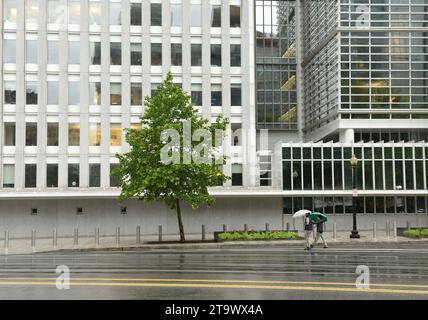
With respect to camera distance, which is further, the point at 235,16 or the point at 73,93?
the point at 235,16

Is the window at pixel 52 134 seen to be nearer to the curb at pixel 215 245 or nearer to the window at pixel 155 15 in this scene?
the window at pixel 155 15

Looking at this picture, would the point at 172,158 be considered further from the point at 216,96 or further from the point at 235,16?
the point at 235,16

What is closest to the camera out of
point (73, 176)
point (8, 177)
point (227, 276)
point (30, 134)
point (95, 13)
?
point (227, 276)

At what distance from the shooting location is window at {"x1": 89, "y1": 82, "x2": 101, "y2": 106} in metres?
42.4

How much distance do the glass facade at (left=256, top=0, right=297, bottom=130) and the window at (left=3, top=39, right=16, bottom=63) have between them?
82.5ft

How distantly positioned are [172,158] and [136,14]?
19.4 m

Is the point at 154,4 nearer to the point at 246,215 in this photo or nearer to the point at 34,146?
the point at 34,146

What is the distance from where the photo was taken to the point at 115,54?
141 feet

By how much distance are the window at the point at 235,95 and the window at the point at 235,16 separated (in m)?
4.90

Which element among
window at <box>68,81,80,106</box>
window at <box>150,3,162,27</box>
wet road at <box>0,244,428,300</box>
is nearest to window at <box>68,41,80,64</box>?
window at <box>68,81,80,106</box>

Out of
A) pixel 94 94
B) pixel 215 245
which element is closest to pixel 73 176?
pixel 94 94

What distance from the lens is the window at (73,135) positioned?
41906mm

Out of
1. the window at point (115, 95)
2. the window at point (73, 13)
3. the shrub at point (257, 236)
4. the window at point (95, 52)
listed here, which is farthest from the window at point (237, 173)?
the window at point (73, 13)

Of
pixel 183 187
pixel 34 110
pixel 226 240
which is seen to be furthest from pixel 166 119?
pixel 34 110
